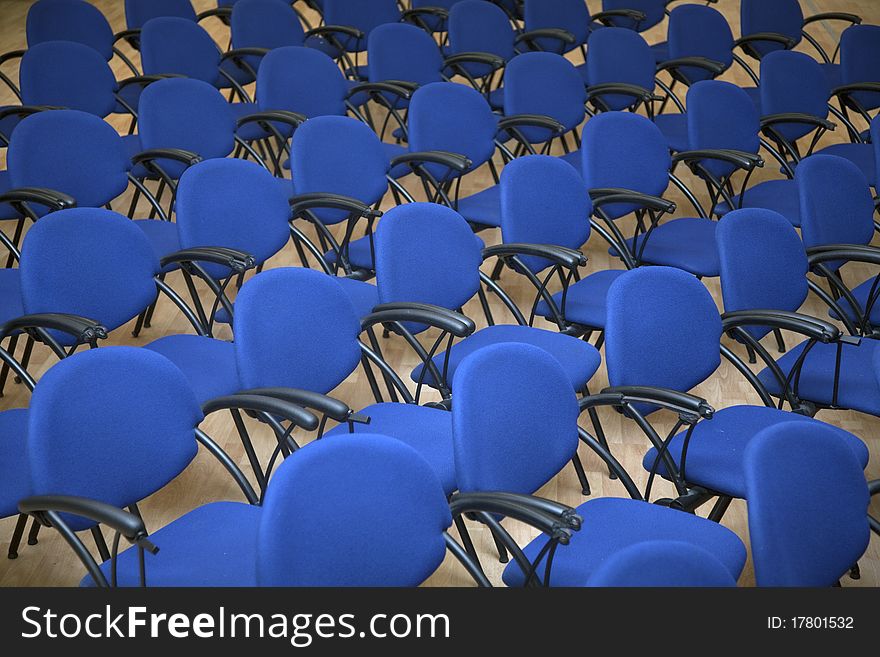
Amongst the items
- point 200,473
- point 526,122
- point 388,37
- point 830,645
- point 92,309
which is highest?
point 388,37

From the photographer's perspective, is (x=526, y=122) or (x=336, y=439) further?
(x=526, y=122)

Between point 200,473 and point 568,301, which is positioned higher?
point 568,301

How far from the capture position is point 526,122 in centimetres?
524

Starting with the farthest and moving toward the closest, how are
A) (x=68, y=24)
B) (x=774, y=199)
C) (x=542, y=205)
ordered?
(x=68, y=24) < (x=774, y=199) < (x=542, y=205)

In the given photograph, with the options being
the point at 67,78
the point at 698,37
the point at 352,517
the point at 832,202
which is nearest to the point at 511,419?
the point at 352,517

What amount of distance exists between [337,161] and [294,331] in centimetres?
155

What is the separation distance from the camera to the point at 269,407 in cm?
284

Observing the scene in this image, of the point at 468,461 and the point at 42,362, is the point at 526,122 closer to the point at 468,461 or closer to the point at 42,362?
the point at 42,362

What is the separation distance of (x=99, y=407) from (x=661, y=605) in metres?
1.45

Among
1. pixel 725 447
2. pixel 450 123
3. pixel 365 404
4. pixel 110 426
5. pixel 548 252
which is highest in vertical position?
pixel 450 123

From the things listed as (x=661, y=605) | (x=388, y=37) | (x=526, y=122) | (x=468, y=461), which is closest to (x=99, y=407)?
(x=468, y=461)

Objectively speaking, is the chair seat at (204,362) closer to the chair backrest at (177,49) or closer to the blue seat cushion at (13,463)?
the blue seat cushion at (13,463)

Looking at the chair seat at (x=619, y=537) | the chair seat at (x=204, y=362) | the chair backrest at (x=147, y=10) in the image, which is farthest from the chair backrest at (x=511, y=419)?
the chair backrest at (x=147, y=10)

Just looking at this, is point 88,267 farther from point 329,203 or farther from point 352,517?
point 352,517
